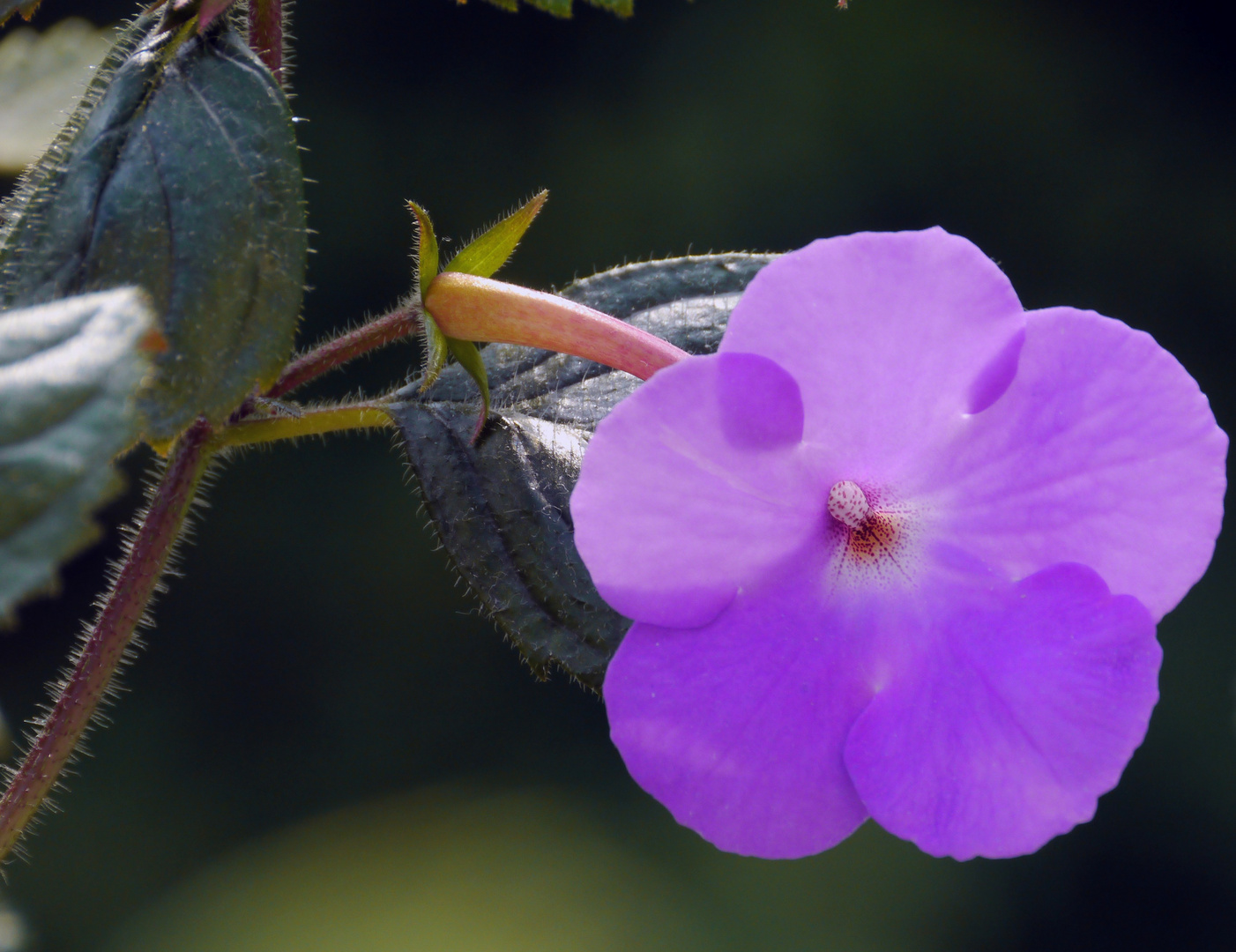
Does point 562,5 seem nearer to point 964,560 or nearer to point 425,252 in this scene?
point 425,252

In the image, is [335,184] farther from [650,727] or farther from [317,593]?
[650,727]

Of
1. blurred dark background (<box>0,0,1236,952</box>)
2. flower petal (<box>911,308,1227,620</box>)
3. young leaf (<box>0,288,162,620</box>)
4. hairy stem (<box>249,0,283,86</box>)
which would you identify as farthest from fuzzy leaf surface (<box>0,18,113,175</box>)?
blurred dark background (<box>0,0,1236,952</box>)

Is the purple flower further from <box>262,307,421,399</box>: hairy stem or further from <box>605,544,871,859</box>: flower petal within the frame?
<box>262,307,421,399</box>: hairy stem

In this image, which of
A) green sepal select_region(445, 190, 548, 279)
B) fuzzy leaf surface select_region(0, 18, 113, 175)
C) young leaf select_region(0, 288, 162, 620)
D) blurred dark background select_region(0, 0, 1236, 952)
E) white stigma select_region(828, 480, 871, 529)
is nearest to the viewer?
young leaf select_region(0, 288, 162, 620)

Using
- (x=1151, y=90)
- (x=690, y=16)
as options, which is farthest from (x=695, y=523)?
(x=1151, y=90)

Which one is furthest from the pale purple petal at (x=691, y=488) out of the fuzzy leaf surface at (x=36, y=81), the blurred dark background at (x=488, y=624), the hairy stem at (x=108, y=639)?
the blurred dark background at (x=488, y=624)

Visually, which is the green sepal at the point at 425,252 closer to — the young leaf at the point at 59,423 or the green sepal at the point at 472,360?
the green sepal at the point at 472,360
